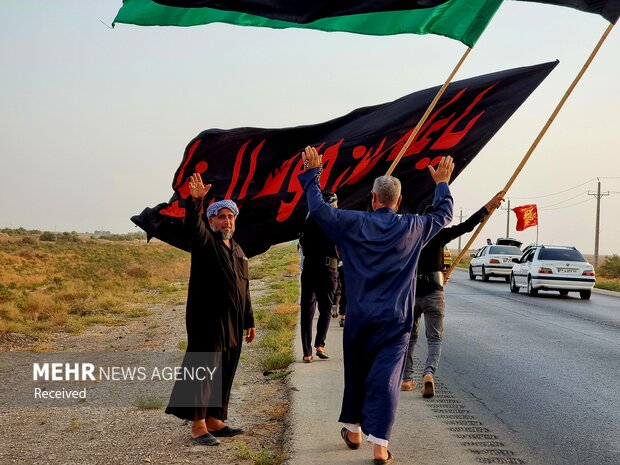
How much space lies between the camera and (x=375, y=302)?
5285 millimetres

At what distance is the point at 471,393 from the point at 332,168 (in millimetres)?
2873

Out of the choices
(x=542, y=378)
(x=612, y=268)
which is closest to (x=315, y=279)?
(x=542, y=378)

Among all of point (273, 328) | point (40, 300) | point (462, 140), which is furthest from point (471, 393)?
point (40, 300)

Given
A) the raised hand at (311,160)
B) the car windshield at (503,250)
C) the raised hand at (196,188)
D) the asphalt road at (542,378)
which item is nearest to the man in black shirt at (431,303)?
the asphalt road at (542,378)

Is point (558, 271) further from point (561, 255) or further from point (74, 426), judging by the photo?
point (74, 426)

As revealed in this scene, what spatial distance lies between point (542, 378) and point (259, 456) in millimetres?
4912

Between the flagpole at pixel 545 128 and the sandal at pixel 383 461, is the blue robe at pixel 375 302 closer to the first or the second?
the sandal at pixel 383 461

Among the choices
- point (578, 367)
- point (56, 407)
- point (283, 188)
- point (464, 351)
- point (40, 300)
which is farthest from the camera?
point (40, 300)

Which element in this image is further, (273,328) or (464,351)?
(273,328)

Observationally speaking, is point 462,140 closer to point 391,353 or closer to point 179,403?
point 391,353

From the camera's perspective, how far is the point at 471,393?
26.8ft

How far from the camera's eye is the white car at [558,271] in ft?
83.0

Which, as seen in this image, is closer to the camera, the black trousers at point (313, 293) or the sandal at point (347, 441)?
the sandal at point (347, 441)

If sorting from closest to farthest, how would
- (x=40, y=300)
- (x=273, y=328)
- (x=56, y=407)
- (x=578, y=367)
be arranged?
(x=56, y=407) < (x=578, y=367) < (x=273, y=328) < (x=40, y=300)
